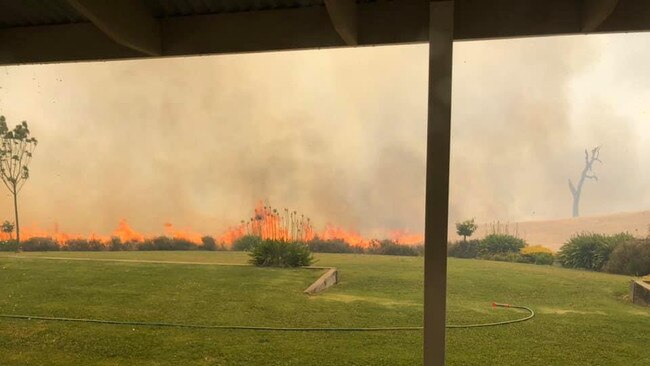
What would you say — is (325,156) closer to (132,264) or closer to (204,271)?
(204,271)

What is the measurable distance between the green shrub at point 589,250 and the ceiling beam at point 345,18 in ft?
8.62

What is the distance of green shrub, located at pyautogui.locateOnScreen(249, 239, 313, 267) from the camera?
3863 mm

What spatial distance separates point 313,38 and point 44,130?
134 inches

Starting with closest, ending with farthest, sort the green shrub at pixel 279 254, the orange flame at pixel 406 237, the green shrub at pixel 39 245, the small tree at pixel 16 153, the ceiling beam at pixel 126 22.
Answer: the ceiling beam at pixel 126 22 → the orange flame at pixel 406 237 → the green shrub at pixel 279 254 → the green shrub at pixel 39 245 → the small tree at pixel 16 153

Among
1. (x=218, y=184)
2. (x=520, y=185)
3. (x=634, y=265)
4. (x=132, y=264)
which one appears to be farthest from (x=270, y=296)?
(x=634, y=265)

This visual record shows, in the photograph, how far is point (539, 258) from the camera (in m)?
3.58

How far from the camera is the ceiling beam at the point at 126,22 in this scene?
1744 mm

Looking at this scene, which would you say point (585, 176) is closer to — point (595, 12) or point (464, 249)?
point (464, 249)

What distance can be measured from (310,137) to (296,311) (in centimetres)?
147

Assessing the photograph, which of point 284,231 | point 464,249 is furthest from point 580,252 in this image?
point 284,231

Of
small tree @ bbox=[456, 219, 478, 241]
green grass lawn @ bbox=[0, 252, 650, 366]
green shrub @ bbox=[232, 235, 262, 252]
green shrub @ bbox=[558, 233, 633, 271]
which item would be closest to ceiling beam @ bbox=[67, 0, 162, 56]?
green shrub @ bbox=[232, 235, 262, 252]

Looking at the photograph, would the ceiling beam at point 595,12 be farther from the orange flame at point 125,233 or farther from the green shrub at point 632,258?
the orange flame at point 125,233

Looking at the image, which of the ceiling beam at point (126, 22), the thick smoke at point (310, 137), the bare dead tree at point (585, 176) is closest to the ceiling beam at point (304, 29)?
the ceiling beam at point (126, 22)

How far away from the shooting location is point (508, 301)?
3.48 meters
